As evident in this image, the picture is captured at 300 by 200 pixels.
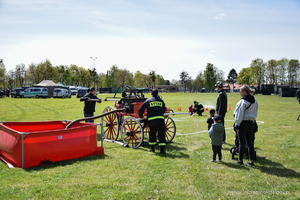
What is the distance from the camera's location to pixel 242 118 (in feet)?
18.7

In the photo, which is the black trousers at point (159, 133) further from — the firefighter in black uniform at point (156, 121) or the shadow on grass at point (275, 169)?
the shadow on grass at point (275, 169)

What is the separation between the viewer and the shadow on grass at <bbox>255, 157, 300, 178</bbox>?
5.33 metres

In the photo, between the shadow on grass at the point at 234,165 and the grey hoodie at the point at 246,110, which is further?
the shadow on grass at the point at 234,165

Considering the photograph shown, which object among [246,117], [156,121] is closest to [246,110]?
[246,117]

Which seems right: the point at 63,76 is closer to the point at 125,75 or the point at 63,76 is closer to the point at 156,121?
the point at 125,75

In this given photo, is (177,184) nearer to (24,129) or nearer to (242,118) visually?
(242,118)

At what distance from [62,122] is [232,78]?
538ft

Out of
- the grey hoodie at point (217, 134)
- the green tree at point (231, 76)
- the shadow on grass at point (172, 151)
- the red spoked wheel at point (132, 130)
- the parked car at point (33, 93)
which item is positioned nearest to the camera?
the grey hoodie at point (217, 134)

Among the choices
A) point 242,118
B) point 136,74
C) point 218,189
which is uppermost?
point 136,74

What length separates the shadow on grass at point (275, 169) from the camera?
5.33 meters

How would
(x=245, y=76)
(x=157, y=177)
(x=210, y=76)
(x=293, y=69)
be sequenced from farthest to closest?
(x=210, y=76) < (x=245, y=76) < (x=293, y=69) < (x=157, y=177)

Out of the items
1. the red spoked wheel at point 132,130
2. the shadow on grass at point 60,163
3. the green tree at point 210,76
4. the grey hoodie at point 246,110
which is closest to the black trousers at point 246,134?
the grey hoodie at point 246,110

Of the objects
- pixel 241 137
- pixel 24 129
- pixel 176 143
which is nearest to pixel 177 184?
pixel 241 137

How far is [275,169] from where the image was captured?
18.6 ft
